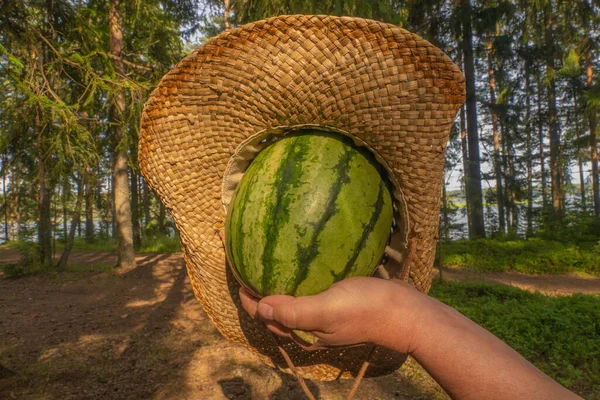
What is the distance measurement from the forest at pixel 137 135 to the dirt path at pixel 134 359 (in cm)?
7

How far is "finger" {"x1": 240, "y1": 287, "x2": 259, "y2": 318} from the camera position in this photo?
1.16 meters

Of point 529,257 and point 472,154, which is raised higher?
point 472,154

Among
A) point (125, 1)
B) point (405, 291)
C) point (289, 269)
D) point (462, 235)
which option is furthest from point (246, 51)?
point (462, 235)

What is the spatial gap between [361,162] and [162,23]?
32.4 feet

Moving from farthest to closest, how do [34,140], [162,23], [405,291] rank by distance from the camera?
[162,23] < [34,140] < [405,291]

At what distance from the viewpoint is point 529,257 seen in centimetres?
1067

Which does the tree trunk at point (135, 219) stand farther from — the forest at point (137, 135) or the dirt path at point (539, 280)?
the dirt path at point (539, 280)

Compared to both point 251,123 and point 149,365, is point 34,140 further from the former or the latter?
point 251,123

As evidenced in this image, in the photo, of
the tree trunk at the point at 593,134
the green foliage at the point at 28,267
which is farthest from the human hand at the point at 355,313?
the tree trunk at the point at 593,134

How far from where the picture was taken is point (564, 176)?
2762cm

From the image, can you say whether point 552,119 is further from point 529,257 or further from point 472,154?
point 529,257

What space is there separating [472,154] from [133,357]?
12.8m

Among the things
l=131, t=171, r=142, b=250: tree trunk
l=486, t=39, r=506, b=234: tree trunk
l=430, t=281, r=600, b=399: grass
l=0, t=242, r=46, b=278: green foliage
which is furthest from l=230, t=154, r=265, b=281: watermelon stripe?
l=131, t=171, r=142, b=250: tree trunk

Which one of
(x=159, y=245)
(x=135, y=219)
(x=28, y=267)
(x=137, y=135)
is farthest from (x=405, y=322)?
(x=135, y=219)
